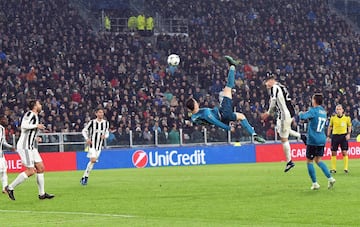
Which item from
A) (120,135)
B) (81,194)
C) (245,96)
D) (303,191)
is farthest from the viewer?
(245,96)

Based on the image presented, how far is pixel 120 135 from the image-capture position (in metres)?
39.4

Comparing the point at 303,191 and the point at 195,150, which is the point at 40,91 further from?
the point at 303,191

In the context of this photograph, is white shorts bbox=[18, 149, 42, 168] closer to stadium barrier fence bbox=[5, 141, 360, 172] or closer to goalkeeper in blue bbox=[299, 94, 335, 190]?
goalkeeper in blue bbox=[299, 94, 335, 190]

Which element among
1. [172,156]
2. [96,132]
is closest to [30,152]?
[96,132]

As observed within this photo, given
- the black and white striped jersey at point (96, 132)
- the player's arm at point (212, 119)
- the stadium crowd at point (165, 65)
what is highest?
the stadium crowd at point (165, 65)

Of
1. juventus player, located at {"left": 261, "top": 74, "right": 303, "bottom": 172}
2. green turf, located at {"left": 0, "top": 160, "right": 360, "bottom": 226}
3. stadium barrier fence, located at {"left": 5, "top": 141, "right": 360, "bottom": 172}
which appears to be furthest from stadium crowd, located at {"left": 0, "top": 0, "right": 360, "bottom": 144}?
juventus player, located at {"left": 261, "top": 74, "right": 303, "bottom": 172}

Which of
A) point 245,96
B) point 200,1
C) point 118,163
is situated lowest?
point 118,163

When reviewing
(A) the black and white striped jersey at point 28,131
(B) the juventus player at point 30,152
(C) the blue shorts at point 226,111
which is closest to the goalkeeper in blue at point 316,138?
(C) the blue shorts at point 226,111

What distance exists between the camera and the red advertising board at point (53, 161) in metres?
36.7

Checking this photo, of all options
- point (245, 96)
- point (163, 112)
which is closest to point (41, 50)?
point (163, 112)

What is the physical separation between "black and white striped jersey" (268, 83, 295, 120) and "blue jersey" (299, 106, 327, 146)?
3.41 m

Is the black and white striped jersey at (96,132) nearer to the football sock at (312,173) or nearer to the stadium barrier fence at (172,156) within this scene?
the football sock at (312,173)

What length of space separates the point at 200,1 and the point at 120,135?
1833 centimetres

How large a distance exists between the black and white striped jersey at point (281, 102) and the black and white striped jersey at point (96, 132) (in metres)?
5.79
